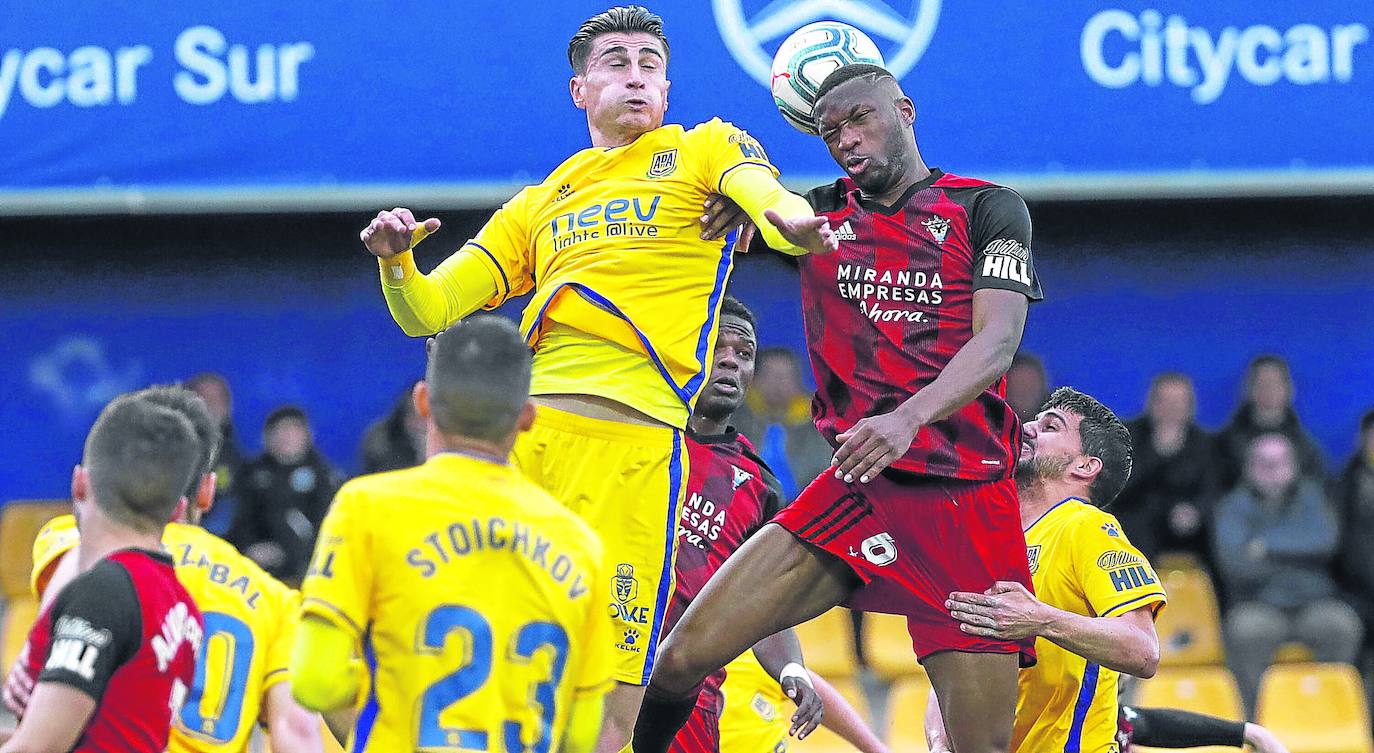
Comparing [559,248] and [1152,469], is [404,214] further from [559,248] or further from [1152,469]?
[1152,469]

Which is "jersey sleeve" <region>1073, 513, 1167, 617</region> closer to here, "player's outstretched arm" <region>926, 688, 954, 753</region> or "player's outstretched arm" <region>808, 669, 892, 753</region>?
"player's outstretched arm" <region>926, 688, 954, 753</region>

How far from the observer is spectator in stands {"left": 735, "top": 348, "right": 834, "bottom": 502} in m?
10.3

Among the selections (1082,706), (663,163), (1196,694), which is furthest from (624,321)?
(1196,694)

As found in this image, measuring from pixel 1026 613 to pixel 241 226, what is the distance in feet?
25.6

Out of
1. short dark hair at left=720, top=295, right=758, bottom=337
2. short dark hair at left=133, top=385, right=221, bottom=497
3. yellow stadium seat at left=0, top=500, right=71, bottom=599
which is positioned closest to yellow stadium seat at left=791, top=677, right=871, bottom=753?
short dark hair at left=720, top=295, right=758, bottom=337

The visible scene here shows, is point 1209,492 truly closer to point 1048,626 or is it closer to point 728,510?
point 728,510

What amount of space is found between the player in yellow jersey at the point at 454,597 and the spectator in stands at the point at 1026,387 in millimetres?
6816

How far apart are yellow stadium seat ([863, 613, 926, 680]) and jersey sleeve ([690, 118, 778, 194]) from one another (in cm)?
502

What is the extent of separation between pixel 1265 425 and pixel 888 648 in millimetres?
2530

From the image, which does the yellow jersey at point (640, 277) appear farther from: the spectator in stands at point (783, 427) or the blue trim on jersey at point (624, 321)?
the spectator in stands at point (783, 427)

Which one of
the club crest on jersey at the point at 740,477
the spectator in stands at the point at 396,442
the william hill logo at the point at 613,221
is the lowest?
the club crest on jersey at the point at 740,477

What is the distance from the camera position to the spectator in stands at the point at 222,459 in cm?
1030

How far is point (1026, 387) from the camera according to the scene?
10734mm

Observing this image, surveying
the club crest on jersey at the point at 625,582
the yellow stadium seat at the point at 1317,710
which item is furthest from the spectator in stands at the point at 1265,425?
the club crest on jersey at the point at 625,582
